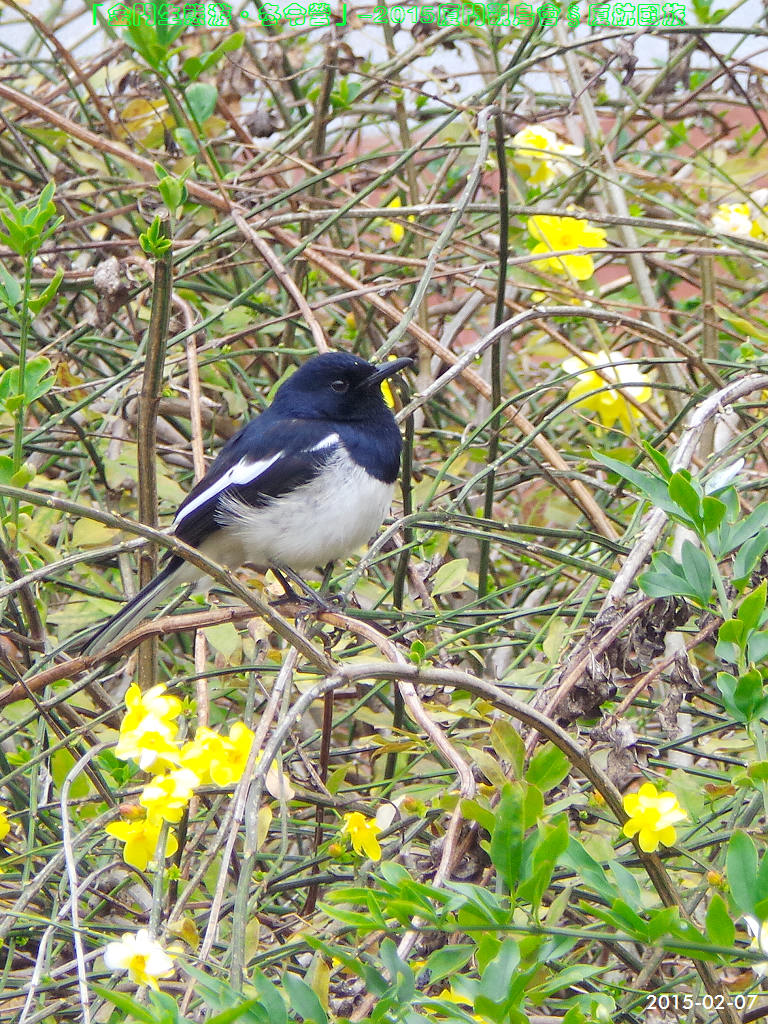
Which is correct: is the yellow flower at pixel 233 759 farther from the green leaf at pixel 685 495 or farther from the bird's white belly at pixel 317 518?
the bird's white belly at pixel 317 518

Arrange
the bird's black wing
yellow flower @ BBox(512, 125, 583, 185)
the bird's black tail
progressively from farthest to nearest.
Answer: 1. yellow flower @ BBox(512, 125, 583, 185)
2. the bird's black wing
3. the bird's black tail

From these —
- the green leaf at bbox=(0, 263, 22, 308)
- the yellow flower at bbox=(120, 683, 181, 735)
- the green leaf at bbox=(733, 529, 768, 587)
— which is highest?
the green leaf at bbox=(0, 263, 22, 308)

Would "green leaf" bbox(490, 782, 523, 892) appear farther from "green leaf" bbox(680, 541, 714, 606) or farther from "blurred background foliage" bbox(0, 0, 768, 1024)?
"green leaf" bbox(680, 541, 714, 606)

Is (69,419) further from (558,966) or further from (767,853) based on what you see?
(767,853)

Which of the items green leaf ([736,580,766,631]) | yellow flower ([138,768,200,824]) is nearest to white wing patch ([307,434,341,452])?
yellow flower ([138,768,200,824])

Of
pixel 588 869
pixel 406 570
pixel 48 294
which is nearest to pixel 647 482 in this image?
pixel 588 869

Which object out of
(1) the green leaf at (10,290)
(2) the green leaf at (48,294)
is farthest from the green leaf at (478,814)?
(1) the green leaf at (10,290)

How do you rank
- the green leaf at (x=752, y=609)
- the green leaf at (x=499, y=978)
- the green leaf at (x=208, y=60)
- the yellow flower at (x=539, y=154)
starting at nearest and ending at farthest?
the green leaf at (x=499, y=978) < the green leaf at (x=752, y=609) < the green leaf at (x=208, y=60) < the yellow flower at (x=539, y=154)

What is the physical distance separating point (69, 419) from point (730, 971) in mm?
1768

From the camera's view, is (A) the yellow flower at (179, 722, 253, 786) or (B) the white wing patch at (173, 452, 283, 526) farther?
(B) the white wing patch at (173, 452, 283, 526)

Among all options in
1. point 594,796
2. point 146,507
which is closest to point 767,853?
point 594,796

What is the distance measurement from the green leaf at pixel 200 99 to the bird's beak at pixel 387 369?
27.7 inches

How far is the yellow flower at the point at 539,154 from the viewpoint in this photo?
2969mm

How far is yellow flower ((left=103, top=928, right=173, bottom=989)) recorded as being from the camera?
1.24m
